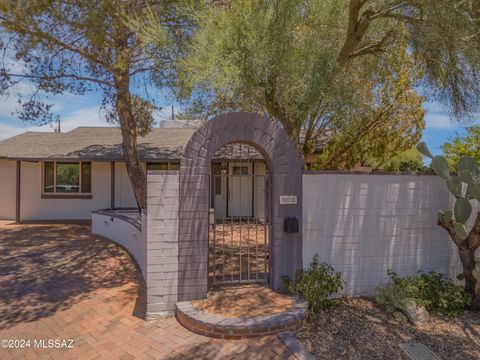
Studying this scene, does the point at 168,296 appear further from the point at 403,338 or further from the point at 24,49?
the point at 24,49

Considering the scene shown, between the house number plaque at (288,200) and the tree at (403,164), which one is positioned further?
the tree at (403,164)

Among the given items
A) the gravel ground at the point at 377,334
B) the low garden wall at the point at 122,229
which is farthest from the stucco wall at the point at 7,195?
the gravel ground at the point at 377,334

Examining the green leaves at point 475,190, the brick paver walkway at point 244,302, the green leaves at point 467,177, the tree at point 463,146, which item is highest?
the tree at point 463,146

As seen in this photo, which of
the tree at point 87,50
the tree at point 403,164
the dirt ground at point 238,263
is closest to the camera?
the dirt ground at point 238,263

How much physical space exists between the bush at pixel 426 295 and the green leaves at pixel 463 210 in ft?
3.89

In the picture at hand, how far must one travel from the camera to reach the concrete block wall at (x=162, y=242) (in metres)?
4.82

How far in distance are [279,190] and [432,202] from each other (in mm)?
2894

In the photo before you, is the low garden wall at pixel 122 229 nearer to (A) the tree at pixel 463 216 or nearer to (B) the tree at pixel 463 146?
(A) the tree at pixel 463 216

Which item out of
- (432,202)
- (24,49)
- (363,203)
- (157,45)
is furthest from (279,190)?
(24,49)

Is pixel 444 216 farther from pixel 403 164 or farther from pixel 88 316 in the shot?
pixel 403 164

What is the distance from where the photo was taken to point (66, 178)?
568 inches

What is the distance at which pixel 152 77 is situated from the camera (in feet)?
30.8

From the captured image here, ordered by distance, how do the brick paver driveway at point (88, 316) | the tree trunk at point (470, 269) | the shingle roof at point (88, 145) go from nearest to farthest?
the brick paver driveway at point (88, 316) < the tree trunk at point (470, 269) < the shingle roof at point (88, 145)

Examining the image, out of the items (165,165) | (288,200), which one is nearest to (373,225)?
(288,200)
